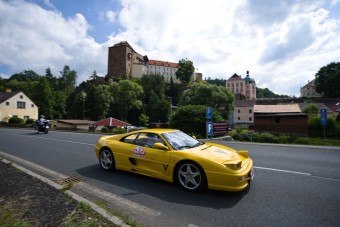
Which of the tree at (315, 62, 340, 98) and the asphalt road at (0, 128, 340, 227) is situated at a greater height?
the tree at (315, 62, 340, 98)

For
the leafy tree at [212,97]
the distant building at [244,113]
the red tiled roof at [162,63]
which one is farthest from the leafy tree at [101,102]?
the red tiled roof at [162,63]

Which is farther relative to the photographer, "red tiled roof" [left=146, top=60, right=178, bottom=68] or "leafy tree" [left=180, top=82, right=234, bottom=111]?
"red tiled roof" [left=146, top=60, right=178, bottom=68]

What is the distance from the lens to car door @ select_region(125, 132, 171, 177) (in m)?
5.59

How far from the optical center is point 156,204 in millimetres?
4562

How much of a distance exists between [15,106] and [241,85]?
118778mm

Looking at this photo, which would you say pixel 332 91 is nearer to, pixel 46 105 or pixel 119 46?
pixel 119 46

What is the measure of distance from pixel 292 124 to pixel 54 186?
30.4 meters

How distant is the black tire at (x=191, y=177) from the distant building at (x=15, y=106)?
56101 mm

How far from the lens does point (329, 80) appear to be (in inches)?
3351

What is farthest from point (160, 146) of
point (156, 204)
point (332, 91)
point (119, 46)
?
point (119, 46)

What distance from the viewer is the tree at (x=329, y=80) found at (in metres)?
83.7

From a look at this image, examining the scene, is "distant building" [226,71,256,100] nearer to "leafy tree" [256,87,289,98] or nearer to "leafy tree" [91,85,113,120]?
"leafy tree" [256,87,289,98]

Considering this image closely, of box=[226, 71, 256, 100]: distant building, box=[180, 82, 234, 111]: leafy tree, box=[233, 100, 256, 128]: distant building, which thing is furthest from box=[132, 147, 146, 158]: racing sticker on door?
box=[226, 71, 256, 100]: distant building

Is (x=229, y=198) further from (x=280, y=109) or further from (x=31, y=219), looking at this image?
(x=280, y=109)
